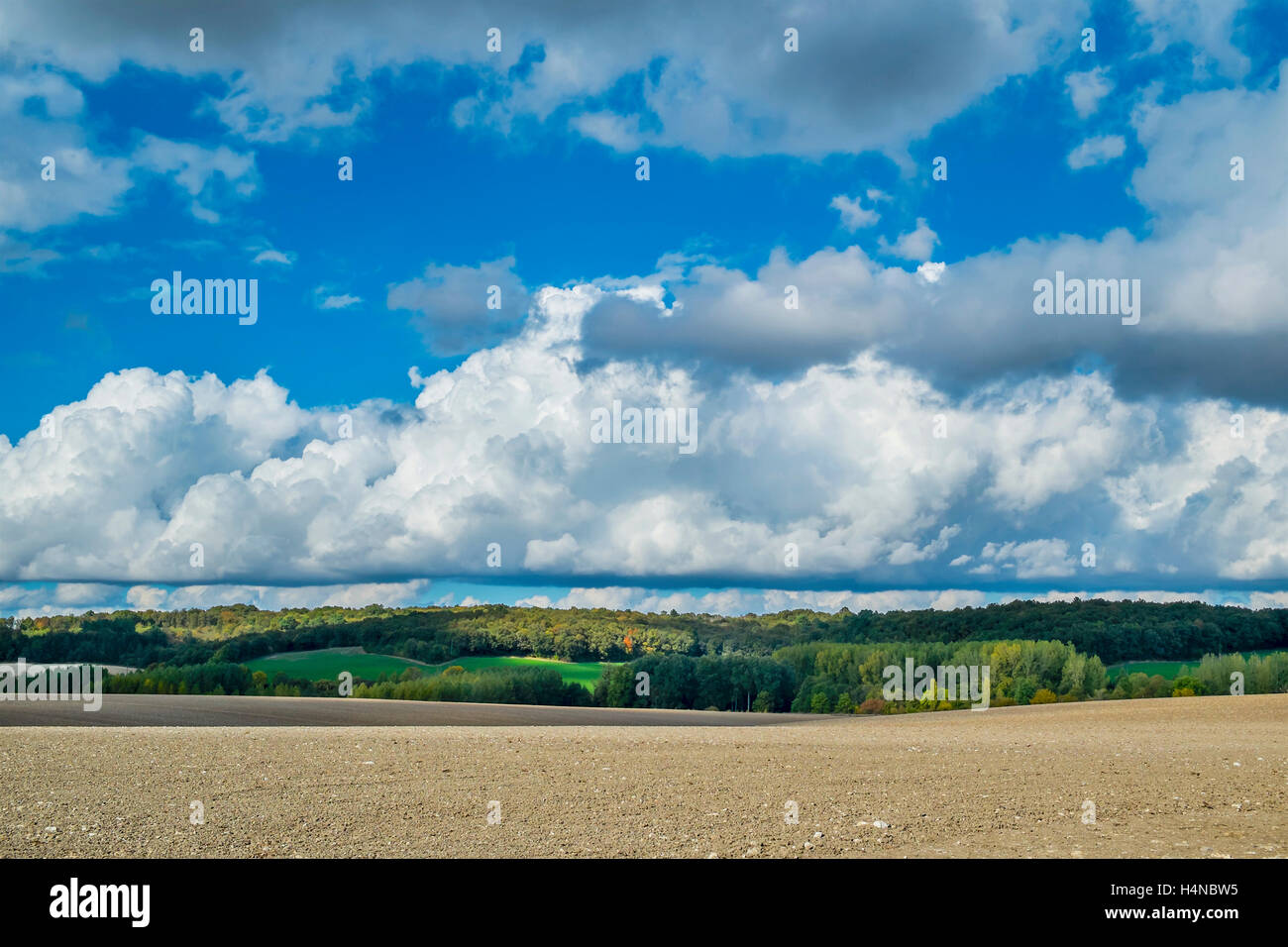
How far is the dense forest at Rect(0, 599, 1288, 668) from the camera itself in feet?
390

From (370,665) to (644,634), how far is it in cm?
3768

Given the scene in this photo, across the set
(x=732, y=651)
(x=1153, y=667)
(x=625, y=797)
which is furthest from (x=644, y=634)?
(x=625, y=797)

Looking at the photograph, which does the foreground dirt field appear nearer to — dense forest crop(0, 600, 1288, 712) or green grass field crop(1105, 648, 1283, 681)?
dense forest crop(0, 600, 1288, 712)

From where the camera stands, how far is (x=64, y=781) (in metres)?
21.9

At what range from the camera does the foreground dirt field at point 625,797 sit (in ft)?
51.4

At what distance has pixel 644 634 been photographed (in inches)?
5384

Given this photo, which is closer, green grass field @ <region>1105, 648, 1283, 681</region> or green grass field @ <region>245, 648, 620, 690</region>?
green grass field @ <region>1105, 648, 1283, 681</region>

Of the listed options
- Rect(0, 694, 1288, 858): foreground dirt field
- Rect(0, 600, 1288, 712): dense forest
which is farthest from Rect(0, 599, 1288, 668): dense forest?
Rect(0, 694, 1288, 858): foreground dirt field

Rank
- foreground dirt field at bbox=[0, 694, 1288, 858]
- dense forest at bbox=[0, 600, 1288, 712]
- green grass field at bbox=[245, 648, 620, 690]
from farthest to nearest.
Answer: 1. green grass field at bbox=[245, 648, 620, 690]
2. dense forest at bbox=[0, 600, 1288, 712]
3. foreground dirt field at bbox=[0, 694, 1288, 858]

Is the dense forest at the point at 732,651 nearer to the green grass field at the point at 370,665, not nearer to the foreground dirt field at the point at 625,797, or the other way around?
the green grass field at the point at 370,665

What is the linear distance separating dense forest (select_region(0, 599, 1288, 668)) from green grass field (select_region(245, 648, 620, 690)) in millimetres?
2963

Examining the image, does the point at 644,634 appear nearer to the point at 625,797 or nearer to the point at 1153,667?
the point at 1153,667

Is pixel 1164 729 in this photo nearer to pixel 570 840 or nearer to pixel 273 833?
pixel 570 840
